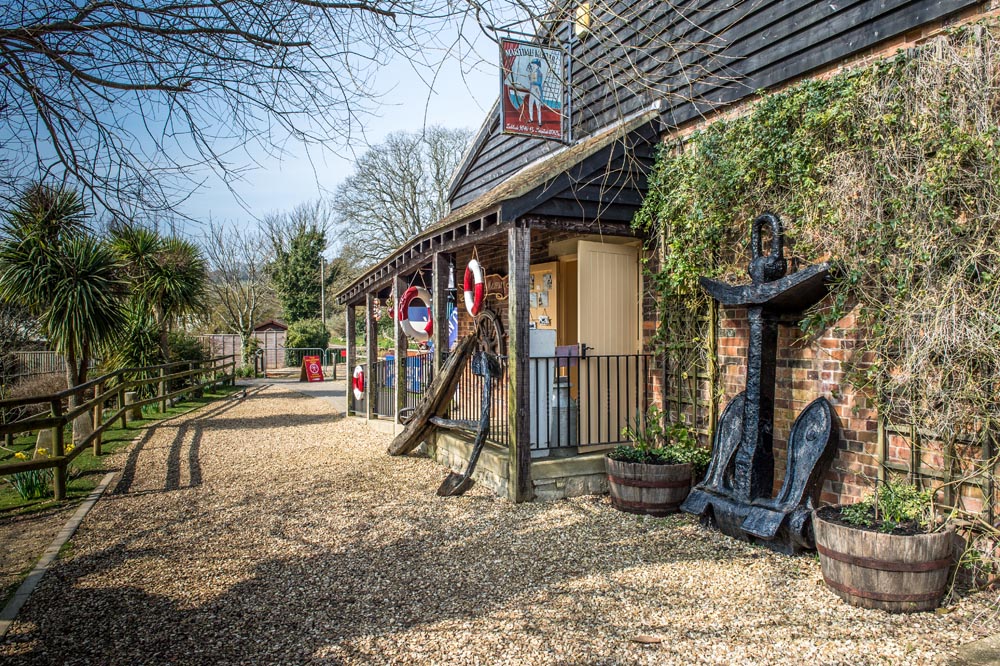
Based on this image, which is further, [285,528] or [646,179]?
[646,179]

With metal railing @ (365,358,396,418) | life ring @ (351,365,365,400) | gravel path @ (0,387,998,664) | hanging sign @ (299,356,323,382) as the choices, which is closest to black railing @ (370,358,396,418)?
metal railing @ (365,358,396,418)

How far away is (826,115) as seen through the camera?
420 centimetres

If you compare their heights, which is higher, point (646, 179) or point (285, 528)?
point (646, 179)

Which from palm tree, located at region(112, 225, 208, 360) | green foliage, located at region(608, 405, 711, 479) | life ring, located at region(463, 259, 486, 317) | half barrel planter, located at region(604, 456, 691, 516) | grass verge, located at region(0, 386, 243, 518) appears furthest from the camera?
palm tree, located at region(112, 225, 208, 360)

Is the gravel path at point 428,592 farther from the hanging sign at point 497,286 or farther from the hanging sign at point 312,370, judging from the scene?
the hanging sign at point 312,370

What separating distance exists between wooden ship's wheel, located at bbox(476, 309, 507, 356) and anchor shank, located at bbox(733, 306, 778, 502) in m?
3.87

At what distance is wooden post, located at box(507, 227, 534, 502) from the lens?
213 inches

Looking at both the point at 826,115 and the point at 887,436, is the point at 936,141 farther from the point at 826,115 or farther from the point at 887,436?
the point at 887,436

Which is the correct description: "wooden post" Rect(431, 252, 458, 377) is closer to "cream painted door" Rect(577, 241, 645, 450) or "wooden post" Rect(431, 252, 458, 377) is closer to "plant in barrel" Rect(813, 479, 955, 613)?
"cream painted door" Rect(577, 241, 645, 450)

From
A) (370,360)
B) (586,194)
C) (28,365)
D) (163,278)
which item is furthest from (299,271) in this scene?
(586,194)

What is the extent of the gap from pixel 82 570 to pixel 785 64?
6.49 metres

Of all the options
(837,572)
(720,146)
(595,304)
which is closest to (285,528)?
(595,304)

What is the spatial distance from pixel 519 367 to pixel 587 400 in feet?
3.81

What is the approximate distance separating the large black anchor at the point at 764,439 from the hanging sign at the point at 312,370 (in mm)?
17715
